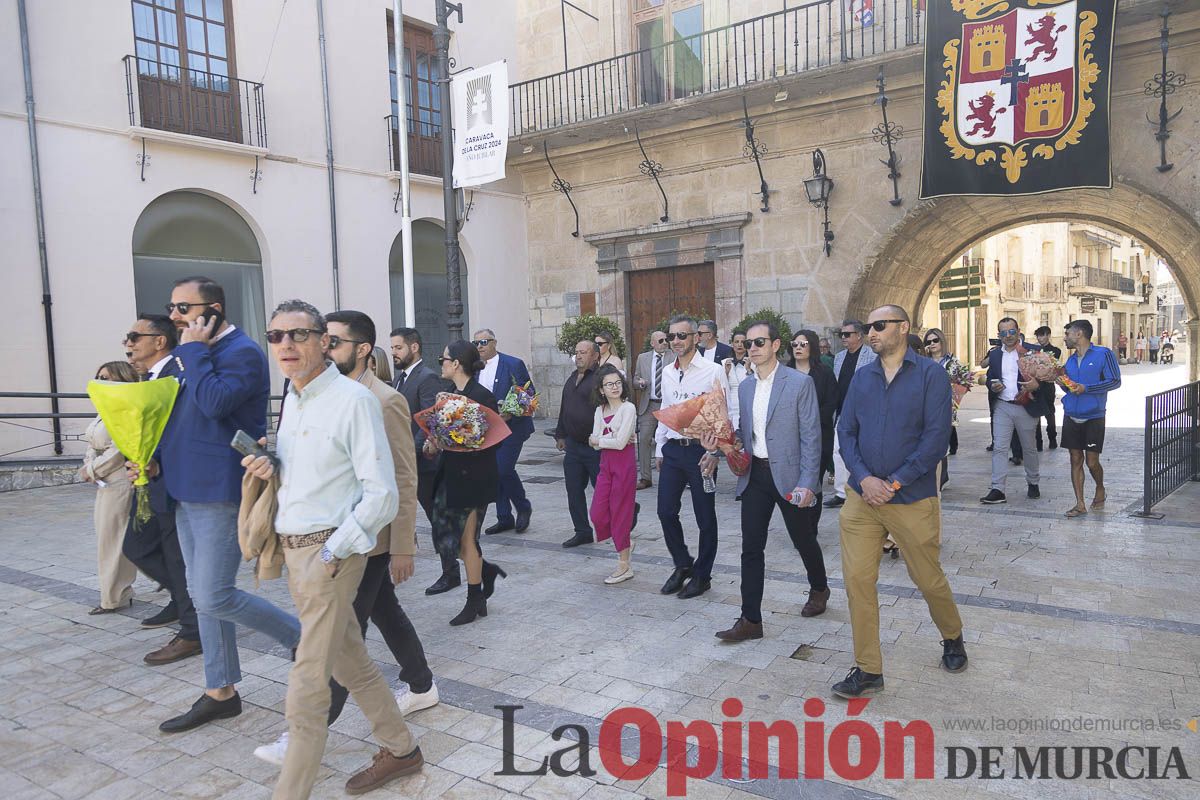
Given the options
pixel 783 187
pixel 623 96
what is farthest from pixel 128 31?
pixel 783 187

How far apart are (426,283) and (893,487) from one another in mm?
12533

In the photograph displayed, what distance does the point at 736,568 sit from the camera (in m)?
5.96

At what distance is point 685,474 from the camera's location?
17.3ft

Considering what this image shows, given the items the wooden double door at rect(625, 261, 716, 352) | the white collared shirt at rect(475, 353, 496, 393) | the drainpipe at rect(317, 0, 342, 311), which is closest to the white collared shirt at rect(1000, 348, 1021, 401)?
the white collared shirt at rect(475, 353, 496, 393)

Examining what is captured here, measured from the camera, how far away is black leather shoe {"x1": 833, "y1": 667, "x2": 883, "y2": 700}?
3662 millimetres

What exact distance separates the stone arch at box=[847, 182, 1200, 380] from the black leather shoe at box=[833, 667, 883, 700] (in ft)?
31.4

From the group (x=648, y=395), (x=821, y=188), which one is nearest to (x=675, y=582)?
(x=648, y=395)

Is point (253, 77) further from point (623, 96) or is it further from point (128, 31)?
point (623, 96)

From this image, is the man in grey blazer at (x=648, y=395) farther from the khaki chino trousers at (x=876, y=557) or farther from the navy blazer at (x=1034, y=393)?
the khaki chino trousers at (x=876, y=557)

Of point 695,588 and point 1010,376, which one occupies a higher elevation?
point 1010,376

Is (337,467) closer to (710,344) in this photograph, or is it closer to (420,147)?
(710,344)

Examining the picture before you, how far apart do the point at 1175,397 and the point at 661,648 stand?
659cm

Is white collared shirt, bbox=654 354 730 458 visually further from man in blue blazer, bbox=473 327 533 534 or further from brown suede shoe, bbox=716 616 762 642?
man in blue blazer, bbox=473 327 533 534

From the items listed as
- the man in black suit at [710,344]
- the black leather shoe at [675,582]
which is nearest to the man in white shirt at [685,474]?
the black leather shoe at [675,582]
